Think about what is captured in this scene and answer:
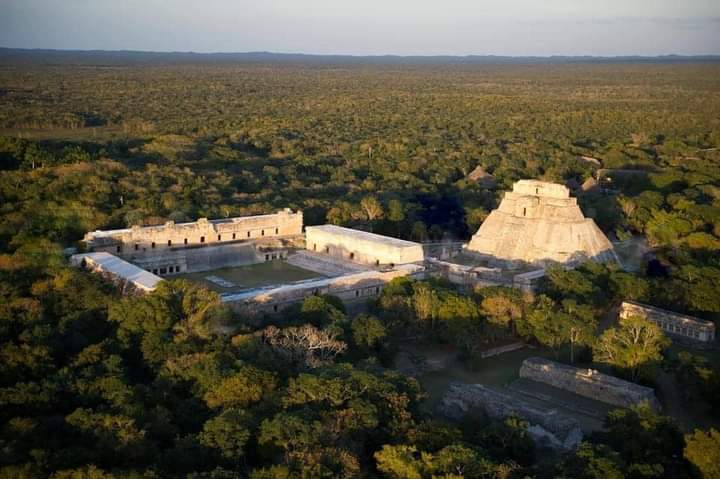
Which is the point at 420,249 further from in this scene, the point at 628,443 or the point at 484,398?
the point at 628,443

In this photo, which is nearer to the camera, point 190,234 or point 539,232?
point 539,232

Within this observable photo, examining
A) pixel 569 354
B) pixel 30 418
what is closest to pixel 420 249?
pixel 569 354

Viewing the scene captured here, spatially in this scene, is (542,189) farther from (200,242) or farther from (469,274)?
(200,242)

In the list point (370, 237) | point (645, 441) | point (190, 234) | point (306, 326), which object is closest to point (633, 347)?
point (645, 441)

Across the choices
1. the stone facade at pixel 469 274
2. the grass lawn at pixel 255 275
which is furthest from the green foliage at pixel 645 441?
the grass lawn at pixel 255 275

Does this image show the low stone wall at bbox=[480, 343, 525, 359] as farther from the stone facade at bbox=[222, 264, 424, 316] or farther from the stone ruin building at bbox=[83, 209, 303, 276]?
the stone ruin building at bbox=[83, 209, 303, 276]

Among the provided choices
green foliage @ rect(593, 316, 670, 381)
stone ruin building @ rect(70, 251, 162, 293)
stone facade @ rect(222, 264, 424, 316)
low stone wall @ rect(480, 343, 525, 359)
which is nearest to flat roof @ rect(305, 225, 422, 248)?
stone facade @ rect(222, 264, 424, 316)
